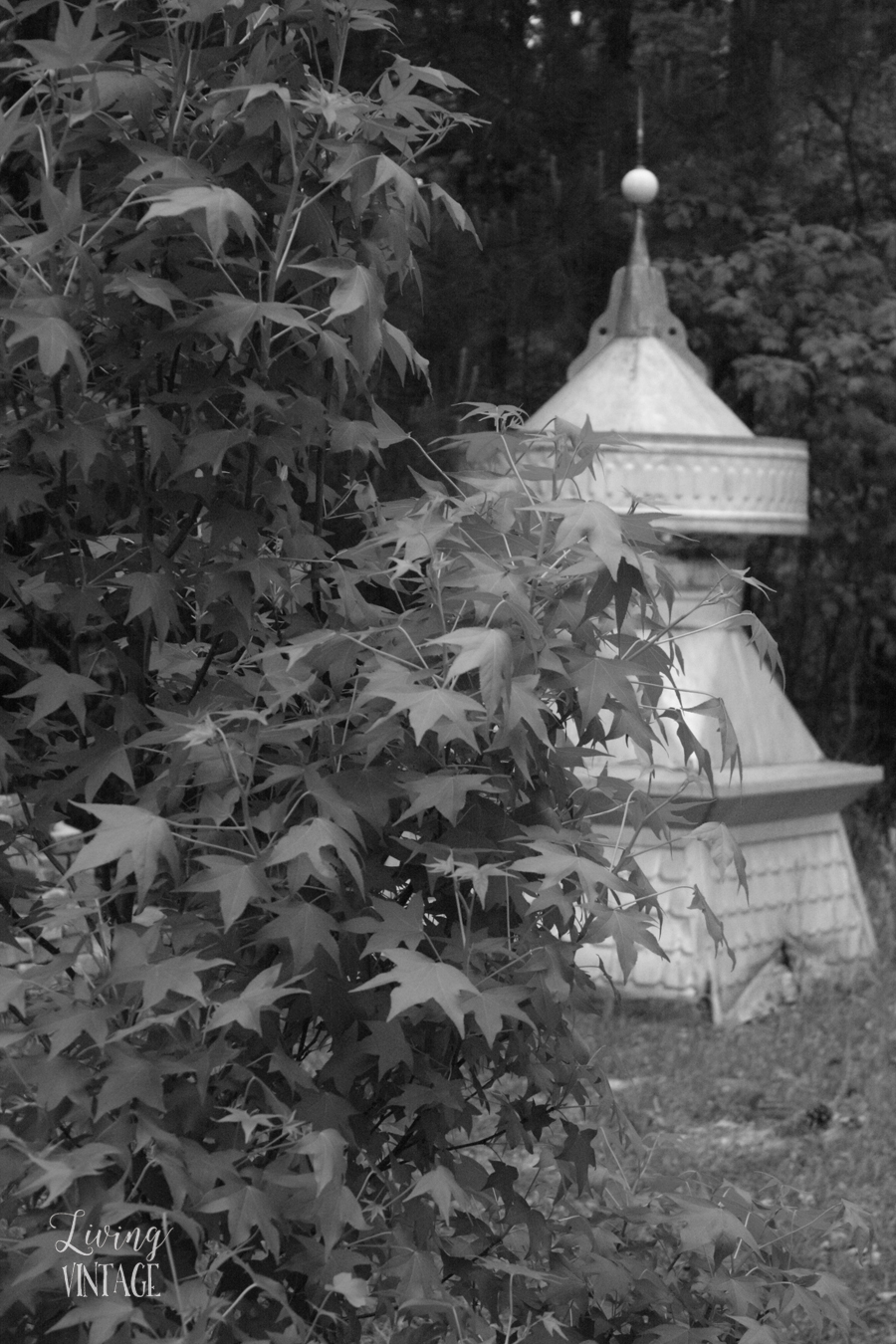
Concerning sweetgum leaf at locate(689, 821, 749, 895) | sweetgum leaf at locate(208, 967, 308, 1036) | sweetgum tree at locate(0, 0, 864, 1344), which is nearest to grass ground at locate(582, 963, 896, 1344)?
sweetgum leaf at locate(689, 821, 749, 895)

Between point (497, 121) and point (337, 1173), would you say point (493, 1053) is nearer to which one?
point (337, 1173)

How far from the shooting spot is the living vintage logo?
170 cm

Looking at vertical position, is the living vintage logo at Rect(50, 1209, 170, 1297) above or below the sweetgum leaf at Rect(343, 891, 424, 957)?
below

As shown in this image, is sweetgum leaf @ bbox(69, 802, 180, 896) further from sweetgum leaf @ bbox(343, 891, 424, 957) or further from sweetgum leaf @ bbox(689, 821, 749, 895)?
sweetgum leaf @ bbox(689, 821, 749, 895)

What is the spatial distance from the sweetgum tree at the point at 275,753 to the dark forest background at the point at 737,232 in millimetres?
3412

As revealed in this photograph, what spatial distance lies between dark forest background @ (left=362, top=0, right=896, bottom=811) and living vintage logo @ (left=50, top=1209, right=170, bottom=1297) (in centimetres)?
396

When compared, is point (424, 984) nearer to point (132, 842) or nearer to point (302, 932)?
point (302, 932)

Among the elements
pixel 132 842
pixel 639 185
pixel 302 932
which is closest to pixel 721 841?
pixel 302 932

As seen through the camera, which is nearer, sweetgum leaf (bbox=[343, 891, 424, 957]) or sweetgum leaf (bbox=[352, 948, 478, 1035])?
sweetgum leaf (bbox=[352, 948, 478, 1035])

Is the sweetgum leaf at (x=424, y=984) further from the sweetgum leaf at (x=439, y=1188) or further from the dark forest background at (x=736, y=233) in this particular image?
the dark forest background at (x=736, y=233)

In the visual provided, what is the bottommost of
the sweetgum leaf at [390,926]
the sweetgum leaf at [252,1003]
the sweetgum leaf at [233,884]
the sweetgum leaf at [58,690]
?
the sweetgum leaf at [252,1003]

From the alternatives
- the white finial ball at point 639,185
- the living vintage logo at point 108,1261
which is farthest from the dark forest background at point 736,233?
the living vintage logo at point 108,1261

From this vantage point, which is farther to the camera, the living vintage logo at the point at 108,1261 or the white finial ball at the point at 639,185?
the white finial ball at the point at 639,185

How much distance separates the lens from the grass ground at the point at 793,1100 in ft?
12.6
